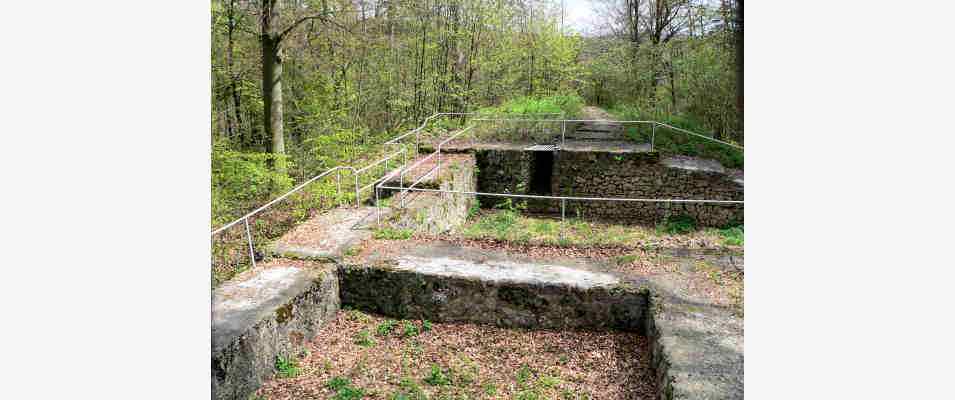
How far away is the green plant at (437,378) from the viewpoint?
4969 millimetres

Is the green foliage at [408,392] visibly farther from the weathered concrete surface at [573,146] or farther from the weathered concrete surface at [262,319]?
the weathered concrete surface at [573,146]

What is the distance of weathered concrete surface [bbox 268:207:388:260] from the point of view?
21.7 feet

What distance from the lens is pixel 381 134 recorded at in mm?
15703

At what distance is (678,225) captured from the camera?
39.8 feet

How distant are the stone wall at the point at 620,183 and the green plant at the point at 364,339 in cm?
781

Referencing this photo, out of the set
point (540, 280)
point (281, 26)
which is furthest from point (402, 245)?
point (281, 26)

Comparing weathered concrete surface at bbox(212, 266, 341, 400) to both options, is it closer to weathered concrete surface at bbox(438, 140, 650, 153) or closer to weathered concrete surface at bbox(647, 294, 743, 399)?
weathered concrete surface at bbox(647, 294, 743, 399)

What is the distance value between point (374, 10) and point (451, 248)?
588 cm

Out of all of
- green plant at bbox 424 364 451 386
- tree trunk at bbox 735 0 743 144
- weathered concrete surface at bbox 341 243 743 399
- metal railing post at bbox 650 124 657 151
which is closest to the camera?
tree trunk at bbox 735 0 743 144

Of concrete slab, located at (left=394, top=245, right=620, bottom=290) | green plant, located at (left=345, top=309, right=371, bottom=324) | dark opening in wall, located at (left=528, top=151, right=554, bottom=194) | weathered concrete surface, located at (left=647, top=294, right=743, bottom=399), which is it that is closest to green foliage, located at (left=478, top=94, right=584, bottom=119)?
dark opening in wall, located at (left=528, top=151, right=554, bottom=194)

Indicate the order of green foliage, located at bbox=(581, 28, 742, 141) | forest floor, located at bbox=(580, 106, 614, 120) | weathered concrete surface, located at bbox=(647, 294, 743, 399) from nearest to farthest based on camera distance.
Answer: weathered concrete surface, located at bbox=(647, 294, 743, 399)
green foliage, located at bbox=(581, 28, 742, 141)
forest floor, located at bbox=(580, 106, 614, 120)

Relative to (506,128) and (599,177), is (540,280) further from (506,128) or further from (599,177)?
(506,128)

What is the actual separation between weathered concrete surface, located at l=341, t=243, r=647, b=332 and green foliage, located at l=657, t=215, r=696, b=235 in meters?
6.31

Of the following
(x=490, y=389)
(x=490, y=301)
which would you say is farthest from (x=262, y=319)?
(x=490, y=301)
